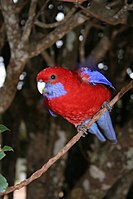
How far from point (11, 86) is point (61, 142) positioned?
731 mm

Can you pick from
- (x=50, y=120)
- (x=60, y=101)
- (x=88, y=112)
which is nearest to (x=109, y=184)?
(x=50, y=120)

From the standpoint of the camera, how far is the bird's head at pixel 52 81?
1967 mm

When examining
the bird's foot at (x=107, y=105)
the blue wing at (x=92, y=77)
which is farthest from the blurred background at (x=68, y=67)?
the bird's foot at (x=107, y=105)

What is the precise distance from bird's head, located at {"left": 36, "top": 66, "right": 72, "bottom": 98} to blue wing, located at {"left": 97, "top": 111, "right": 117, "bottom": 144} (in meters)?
0.45

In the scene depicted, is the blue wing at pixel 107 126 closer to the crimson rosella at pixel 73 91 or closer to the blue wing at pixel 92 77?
the crimson rosella at pixel 73 91

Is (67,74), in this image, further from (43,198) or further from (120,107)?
(120,107)

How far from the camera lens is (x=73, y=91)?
2.06 meters

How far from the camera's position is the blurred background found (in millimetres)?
2461

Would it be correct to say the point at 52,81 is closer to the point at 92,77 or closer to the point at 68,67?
the point at 92,77

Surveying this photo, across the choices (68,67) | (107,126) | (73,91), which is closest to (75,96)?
(73,91)

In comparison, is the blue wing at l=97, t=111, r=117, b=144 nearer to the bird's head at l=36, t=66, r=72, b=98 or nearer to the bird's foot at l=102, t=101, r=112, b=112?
the bird's foot at l=102, t=101, r=112, b=112

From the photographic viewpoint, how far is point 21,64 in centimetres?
244

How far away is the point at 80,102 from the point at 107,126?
43 cm

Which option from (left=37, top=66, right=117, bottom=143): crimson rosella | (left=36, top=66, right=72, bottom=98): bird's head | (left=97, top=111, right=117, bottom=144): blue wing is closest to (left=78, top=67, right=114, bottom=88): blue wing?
(left=37, top=66, right=117, bottom=143): crimson rosella
